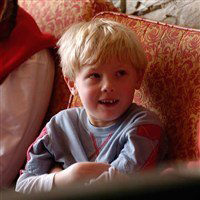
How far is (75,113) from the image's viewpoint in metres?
1.27

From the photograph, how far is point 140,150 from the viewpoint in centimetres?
104

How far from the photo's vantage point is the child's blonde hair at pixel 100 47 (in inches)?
43.3

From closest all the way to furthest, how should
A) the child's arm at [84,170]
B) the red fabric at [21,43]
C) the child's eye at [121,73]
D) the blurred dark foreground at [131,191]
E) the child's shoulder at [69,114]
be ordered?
the blurred dark foreground at [131,191] < the child's arm at [84,170] < the child's eye at [121,73] < the child's shoulder at [69,114] < the red fabric at [21,43]

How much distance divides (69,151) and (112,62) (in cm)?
30

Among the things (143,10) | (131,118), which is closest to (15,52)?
(143,10)

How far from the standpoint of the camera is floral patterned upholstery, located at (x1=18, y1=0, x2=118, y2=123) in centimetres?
166

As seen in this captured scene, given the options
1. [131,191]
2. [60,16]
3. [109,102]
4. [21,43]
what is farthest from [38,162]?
[131,191]

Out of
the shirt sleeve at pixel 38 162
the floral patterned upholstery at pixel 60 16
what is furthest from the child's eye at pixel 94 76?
the floral patterned upholstery at pixel 60 16

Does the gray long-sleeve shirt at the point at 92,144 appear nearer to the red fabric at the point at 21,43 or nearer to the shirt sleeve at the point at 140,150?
the shirt sleeve at the point at 140,150

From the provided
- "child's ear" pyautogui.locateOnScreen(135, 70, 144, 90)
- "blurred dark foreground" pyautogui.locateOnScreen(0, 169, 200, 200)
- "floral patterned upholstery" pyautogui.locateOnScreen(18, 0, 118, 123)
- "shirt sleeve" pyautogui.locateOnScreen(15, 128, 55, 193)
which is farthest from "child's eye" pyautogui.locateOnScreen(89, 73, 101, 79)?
"blurred dark foreground" pyautogui.locateOnScreen(0, 169, 200, 200)

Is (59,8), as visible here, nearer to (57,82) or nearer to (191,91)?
(57,82)

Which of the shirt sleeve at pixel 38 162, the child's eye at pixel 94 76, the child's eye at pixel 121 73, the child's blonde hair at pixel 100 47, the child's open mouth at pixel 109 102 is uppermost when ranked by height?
the child's blonde hair at pixel 100 47

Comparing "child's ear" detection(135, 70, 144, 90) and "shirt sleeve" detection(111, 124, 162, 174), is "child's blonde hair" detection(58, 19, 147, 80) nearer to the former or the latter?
"child's ear" detection(135, 70, 144, 90)

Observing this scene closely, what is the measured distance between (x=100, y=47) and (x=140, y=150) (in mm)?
298
